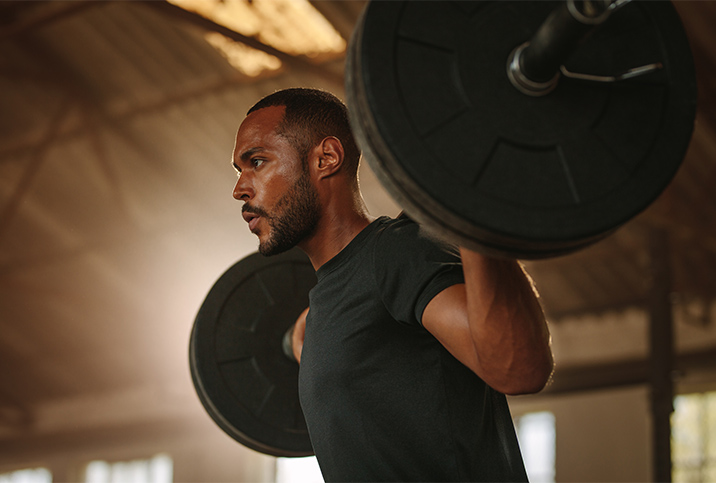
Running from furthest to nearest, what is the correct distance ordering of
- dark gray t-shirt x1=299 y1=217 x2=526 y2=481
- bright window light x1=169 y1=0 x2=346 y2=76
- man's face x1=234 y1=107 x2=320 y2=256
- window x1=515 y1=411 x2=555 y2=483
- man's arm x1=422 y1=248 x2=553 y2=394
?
1. window x1=515 y1=411 x2=555 y2=483
2. bright window light x1=169 y1=0 x2=346 y2=76
3. man's face x1=234 y1=107 x2=320 y2=256
4. dark gray t-shirt x1=299 y1=217 x2=526 y2=481
5. man's arm x1=422 y1=248 x2=553 y2=394

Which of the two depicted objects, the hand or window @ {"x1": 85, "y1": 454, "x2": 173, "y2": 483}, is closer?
the hand

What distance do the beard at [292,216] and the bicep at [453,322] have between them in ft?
1.16

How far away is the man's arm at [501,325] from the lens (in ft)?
3.26

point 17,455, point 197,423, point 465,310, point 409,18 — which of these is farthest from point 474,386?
point 17,455

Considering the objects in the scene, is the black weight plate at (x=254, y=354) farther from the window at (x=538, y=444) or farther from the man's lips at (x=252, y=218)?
the window at (x=538, y=444)

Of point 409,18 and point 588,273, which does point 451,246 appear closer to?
point 409,18

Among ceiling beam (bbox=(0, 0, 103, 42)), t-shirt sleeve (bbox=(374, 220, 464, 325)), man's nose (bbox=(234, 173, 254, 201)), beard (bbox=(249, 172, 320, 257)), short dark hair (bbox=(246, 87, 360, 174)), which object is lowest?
t-shirt sleeve (bbox=(374, 220, 464, 325))

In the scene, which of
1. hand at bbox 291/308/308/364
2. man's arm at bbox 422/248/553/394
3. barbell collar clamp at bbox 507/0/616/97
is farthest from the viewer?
hand at bbox 291/308/308/364

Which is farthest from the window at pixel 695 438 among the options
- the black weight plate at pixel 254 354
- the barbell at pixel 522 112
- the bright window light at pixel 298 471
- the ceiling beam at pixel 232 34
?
the barbell at pixel 522 112

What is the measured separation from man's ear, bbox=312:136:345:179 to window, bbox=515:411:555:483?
24.7ft

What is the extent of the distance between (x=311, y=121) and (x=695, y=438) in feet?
24.3

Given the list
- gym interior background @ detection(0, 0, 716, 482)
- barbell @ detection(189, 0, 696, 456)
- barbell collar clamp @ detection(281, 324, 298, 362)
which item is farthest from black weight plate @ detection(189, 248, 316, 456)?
gym interior background @ detection(0, 0, 716, 482)

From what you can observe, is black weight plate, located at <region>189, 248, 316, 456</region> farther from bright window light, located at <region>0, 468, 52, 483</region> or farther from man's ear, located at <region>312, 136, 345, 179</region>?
bright window light, located at <region>0, 468, 52, 483</region>

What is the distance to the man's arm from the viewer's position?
3.26 ft
